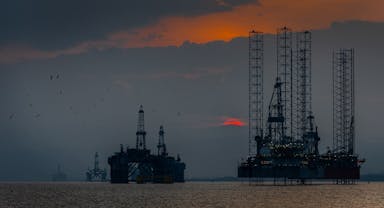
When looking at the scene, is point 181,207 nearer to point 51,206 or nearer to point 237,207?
point 237,207

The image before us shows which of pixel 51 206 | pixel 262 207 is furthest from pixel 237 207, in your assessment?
pixel 51 206

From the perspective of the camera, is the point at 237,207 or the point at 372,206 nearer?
the point at 237,207

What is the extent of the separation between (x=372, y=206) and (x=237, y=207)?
31.8 metres

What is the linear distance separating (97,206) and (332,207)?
48.9m

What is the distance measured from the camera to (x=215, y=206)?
167m

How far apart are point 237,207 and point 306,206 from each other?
49.6 ft

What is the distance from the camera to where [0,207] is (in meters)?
166

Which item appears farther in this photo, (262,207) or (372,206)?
(372,206)

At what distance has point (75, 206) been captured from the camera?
550 ft

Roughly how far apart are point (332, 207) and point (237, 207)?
66.6 ft

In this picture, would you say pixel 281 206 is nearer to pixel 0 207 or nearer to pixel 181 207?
pixel 181 207

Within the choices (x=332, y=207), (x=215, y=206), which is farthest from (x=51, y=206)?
(x=332, y=207)

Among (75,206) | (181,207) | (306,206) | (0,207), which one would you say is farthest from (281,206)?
(0,207)

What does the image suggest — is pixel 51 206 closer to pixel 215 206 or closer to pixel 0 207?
pixel 0 207
